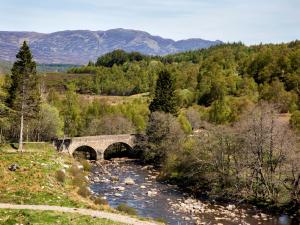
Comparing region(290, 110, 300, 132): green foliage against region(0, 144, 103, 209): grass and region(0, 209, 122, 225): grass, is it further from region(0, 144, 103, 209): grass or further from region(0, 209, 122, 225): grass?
region(0, 209, 122, 225): grass

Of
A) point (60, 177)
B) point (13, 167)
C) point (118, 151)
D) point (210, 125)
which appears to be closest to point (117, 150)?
point (118, 151)

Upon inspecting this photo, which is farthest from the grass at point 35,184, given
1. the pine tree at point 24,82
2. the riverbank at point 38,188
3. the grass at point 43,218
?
the pine tree at point 24,82

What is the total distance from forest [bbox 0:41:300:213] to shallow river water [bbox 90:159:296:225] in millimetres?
3250

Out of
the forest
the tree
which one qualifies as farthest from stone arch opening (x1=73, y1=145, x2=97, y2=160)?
the tree

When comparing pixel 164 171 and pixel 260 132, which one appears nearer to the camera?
pixel 260 132

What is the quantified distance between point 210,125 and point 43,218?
37771 mm

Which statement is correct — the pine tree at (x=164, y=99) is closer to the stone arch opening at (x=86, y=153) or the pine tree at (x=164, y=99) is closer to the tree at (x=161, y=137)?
the tree at (x=161, y=137)

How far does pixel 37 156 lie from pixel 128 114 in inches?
2116

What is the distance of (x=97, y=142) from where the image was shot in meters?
90.4

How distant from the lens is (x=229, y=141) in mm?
59219

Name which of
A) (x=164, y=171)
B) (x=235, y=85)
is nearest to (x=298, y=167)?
(x=164, y=171)

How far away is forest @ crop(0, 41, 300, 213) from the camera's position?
54750 mm

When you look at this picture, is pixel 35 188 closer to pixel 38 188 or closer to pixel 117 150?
pixel 38 188

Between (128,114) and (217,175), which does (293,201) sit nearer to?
(217,175)
